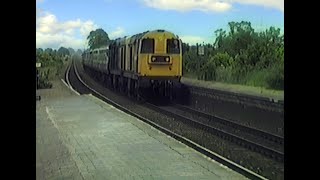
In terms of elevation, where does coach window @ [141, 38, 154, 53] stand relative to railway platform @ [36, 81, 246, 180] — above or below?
above

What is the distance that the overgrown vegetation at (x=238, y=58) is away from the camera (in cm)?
2655

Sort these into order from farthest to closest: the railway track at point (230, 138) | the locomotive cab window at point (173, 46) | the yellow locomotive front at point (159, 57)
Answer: the locomotive cab window at point (173, 46)
the yellow locomotive front at point (159, 57)
the railway track at point (230, 138)

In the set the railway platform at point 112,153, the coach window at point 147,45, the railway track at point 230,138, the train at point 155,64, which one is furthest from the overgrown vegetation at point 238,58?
the railway platform at point 112,153

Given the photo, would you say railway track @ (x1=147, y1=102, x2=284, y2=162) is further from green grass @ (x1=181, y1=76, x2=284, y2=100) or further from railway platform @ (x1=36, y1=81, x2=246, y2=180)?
green grass @ (x1=181, y1=76, x2=284, y2=100)

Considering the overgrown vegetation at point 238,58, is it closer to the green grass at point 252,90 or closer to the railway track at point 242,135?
the green grass at point 252,90

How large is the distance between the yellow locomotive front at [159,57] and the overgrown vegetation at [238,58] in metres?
4.27

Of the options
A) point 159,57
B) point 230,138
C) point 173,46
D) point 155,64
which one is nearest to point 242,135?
point 230,138

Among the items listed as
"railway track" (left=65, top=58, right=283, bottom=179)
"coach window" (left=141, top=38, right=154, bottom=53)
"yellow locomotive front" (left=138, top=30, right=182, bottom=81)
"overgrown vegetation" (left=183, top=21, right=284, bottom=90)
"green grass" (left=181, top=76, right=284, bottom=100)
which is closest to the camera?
"railway track" (left=65, top=58, right=283, bottom=179)

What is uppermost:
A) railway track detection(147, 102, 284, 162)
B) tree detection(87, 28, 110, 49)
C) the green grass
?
tree detection(87, 28, 110, 49)

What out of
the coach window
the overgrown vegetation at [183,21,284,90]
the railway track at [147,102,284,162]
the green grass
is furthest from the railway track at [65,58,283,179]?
the overgrown vegetation at [183,21,284,90]

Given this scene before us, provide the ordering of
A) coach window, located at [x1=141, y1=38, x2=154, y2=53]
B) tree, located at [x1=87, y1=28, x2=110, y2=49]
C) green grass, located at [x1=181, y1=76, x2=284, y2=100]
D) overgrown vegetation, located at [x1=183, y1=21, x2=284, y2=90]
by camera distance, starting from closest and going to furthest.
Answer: tree, located at [x1=87, y1=28, x2=110, y2=49], green grass, located at [x1=181, y1=76, x2=284, y2=100], coach window, located at [x1=141, y1=38, x2=154, y2=53], overgrown vegetation, located at [x1=183, y1=21, x2=284, y2=90]

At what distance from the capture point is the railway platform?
747 cm

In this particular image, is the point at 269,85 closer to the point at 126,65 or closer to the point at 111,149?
A: the point at 126,65
